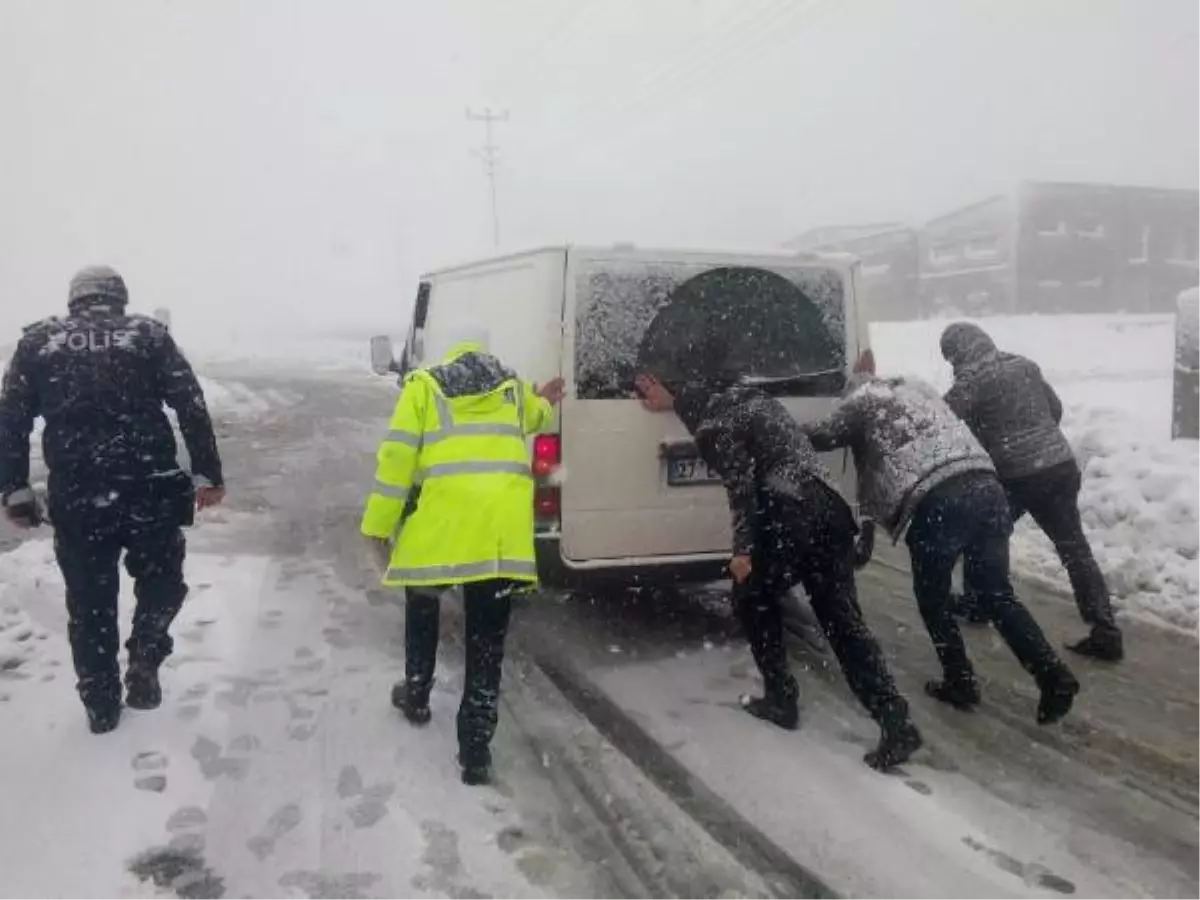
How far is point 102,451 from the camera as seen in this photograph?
3840 mm

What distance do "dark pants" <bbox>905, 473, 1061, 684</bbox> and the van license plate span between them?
108cm

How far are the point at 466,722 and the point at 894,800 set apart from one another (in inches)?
62.5

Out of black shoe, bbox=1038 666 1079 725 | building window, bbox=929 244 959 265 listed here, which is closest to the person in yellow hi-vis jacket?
black shoe, bbox=1038 666 1079 725

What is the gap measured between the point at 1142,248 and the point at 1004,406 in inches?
1316

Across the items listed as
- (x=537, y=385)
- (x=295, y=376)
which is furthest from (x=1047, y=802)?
(x=295, y=376)

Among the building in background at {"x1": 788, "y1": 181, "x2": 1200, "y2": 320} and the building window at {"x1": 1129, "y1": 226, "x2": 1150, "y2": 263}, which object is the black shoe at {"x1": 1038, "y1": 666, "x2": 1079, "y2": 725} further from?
the building window at {"x1": 1129, "y1": 226, "x2": 1150, "y2": 263}

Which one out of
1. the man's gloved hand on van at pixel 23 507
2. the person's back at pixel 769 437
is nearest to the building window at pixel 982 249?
the person's back at pixel 769 437

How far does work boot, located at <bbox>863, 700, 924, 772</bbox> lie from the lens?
370 centimetres

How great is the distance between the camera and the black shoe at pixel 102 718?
3961 millimetres

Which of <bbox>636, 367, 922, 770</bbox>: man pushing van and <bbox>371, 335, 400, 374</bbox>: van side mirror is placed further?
<bbox>371, 335, 400, 374</bbox>: van side mirror

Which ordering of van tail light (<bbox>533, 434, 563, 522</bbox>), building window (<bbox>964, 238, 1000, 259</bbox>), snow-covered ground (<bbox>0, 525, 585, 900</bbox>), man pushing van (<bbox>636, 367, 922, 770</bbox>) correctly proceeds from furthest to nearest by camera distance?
building window (<bbox>964, 238, 1000, 259</bbox>), van tail light (<bbox>533, 434, 563, 522</bbox>), man pushing van (<bbox>636, 367, 922, 770</bbox>), snow-covered ground (<bbox>0, 525, 585, 900</bbox>)

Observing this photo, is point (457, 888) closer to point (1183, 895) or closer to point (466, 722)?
point (466, 722)

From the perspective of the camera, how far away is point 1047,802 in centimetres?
348

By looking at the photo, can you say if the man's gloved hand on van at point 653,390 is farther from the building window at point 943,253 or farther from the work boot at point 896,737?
the building window at point 943,253
